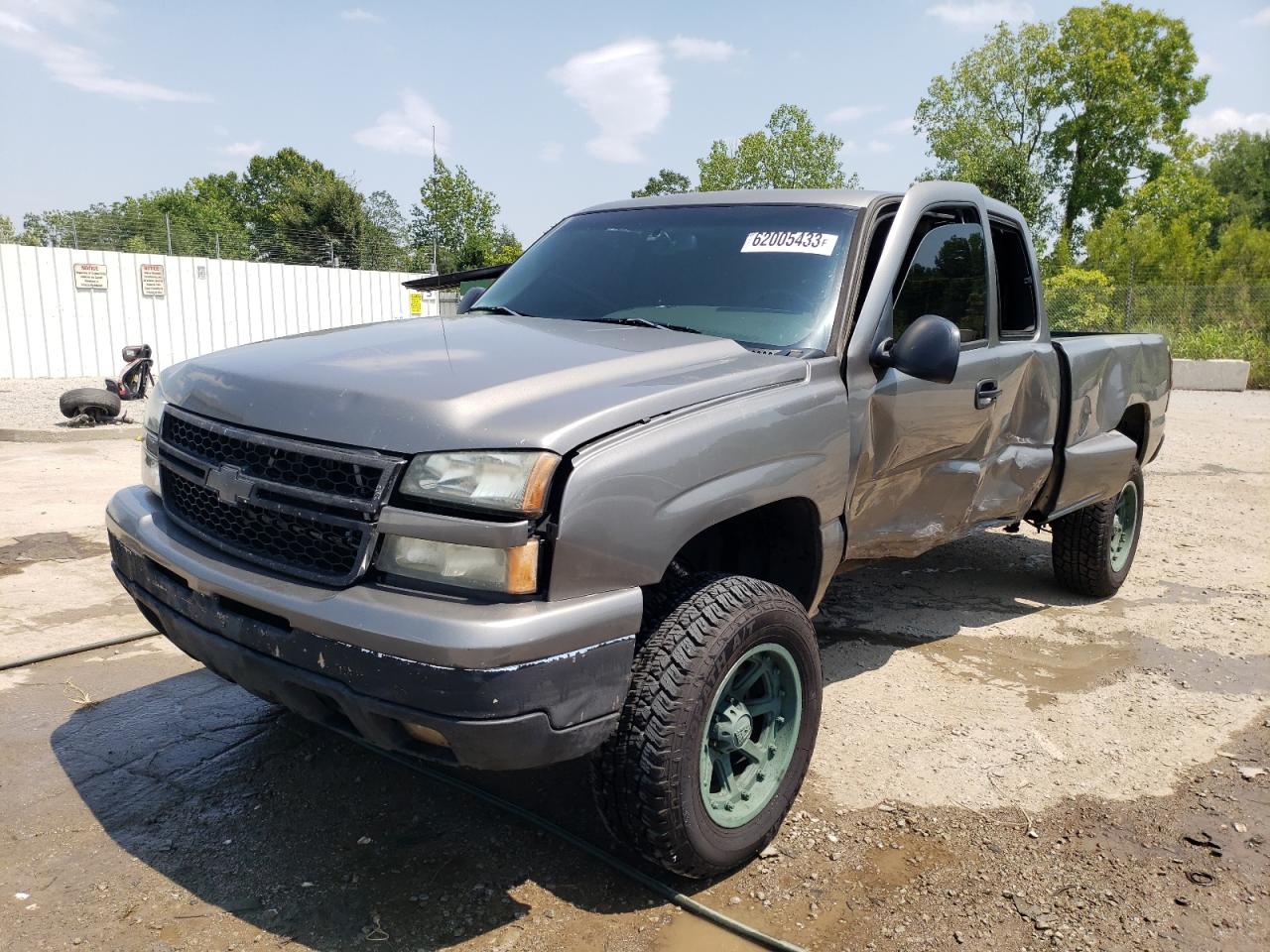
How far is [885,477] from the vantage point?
3.31 metres

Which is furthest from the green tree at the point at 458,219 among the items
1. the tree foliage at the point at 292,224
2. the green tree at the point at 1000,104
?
the green tree at the point at 1000,104

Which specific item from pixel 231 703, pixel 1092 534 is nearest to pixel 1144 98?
pixel 1092 534

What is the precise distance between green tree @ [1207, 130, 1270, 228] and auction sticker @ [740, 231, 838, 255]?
62365mm

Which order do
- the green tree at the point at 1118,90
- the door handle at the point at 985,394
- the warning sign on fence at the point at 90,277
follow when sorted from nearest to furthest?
the door handle at the point at 985,394, the warning sign on fence at the point at 90,277, the green tree at the point at 1118,90

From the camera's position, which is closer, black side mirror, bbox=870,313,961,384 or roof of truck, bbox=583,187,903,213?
black side mirror, bbox=870,313,961,384

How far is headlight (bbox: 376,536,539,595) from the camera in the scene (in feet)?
6.86

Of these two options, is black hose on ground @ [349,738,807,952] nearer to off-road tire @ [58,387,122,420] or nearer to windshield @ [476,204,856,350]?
windshield @ [476,204,856,350]

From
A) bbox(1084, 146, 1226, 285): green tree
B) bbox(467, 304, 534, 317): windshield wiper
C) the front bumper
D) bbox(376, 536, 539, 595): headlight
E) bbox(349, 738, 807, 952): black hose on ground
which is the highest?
bbox(1084, 146, 1226, 285): green tree

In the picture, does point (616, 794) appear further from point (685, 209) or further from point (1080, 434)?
point (1080, 434)

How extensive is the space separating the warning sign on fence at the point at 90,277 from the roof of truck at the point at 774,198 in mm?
16607

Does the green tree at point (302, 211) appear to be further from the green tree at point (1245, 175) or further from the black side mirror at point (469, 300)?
the green tree at point (1245, 175)

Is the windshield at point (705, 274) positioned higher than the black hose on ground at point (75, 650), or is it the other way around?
the windshield at point (705, 274)

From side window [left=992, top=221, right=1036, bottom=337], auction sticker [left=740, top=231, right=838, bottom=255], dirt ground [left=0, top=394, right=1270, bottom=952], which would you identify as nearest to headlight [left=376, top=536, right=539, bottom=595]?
dirt ground [left=0, top=394, right=1270, bottom=952]

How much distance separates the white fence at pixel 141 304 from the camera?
16.5 meters
